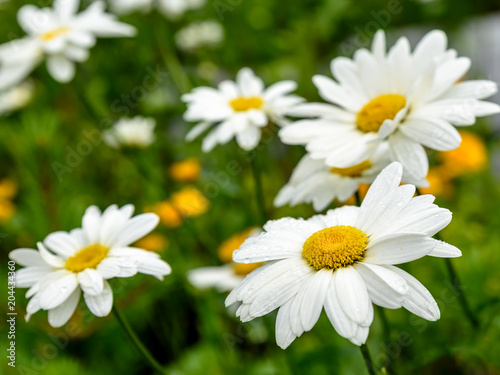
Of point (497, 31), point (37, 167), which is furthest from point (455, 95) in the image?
point (497, 31)

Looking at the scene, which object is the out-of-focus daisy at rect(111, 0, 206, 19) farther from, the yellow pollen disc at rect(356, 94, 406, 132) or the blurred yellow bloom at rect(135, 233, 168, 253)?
the yellow pollen disc at rect(356, 94, 406, 132)

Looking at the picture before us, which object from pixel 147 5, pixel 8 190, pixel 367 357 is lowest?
pixel 367 357

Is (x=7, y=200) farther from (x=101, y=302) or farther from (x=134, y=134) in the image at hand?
(x=101, y=302)

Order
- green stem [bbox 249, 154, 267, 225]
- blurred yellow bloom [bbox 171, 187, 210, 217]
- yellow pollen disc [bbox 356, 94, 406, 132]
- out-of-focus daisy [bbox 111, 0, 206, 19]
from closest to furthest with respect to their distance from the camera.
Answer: yellow pollen disc [bbox 356, 94, 406, 132] → green stem [bbox 249, 154, 267, 225] → blurred yellow bloom [bbox 171, 187, 210, 217] → out-of-focus daisy [bbox 111, 0, 206, 19]

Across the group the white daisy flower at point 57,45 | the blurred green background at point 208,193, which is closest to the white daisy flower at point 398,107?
the blurred green background at point 208,193

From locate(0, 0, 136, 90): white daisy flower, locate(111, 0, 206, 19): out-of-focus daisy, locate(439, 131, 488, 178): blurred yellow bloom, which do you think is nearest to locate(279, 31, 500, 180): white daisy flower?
locate(0, 0, 136, 90): white daisy flower

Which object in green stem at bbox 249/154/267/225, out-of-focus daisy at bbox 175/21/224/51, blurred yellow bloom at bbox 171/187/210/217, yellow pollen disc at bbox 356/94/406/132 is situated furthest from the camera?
out-of-focus daisy at bbox 175/21/224/51

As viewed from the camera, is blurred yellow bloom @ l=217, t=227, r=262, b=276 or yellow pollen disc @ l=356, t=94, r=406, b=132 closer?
yellow pollen disc @ l=356, t=94, r=406, b=132

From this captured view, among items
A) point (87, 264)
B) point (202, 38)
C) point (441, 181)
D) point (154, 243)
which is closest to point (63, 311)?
point (87, 264)
